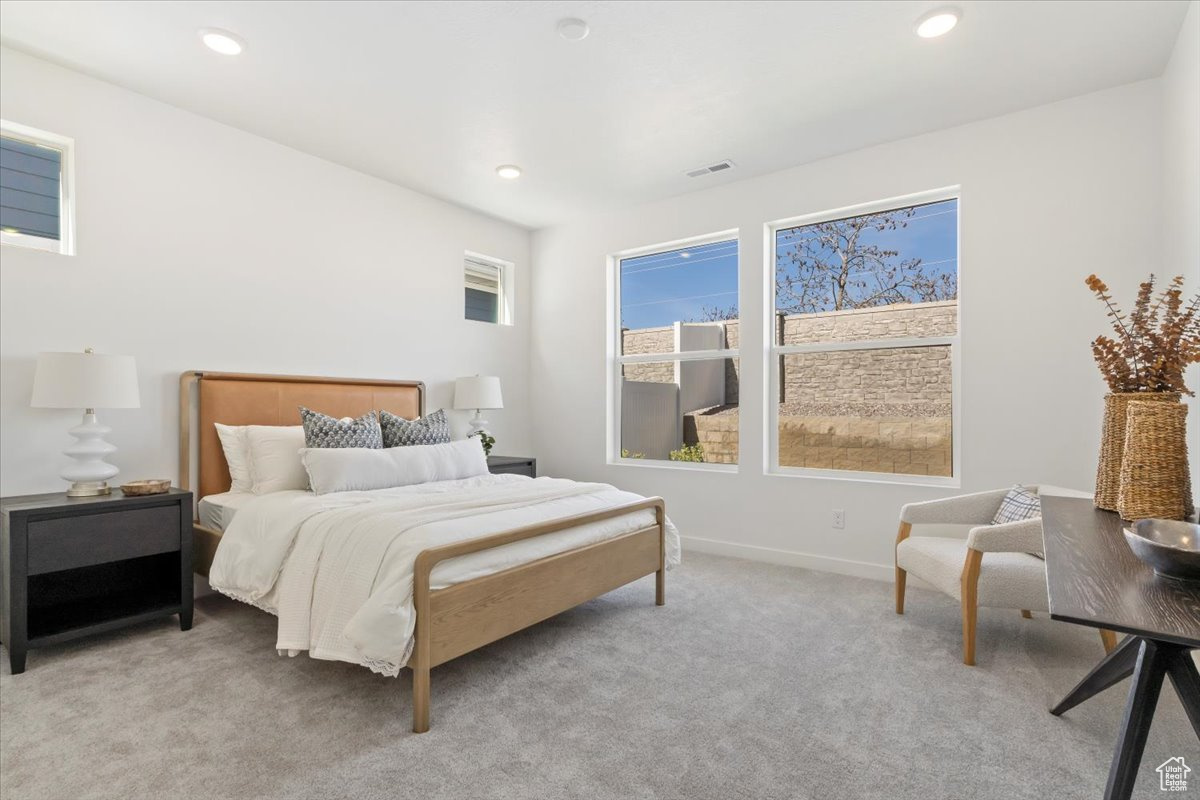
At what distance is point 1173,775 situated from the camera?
1.74 m

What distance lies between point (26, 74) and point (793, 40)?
3.54 m

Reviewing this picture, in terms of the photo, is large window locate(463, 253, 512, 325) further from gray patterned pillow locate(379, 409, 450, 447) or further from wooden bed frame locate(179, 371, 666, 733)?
gray patterned pillow locate(379, 409, 450, 447)

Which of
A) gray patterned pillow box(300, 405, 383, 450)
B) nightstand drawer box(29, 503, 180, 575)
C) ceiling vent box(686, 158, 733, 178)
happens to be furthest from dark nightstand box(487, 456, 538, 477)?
ceiling vent box(686, 158, 733, 178)

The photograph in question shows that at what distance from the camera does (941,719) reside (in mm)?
2068

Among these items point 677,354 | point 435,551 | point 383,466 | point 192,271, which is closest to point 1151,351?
point 435,551

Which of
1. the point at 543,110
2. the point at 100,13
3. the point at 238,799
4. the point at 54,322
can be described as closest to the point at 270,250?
the point at 54,322

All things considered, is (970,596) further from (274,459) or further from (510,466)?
(274,459)

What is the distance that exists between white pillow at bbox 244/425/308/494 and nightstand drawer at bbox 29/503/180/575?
0.44 meters

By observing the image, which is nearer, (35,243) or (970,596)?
(970,596)

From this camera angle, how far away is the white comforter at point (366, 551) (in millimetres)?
1983

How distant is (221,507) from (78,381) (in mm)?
840

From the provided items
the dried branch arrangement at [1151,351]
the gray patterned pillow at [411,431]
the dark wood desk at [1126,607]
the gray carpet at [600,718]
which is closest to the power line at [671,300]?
the gray patterned pillow at [411,431]

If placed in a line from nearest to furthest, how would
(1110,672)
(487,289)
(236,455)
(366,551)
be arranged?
1. (1110,672)
2. (366,551)
3. (236,455)
4. (487,289)

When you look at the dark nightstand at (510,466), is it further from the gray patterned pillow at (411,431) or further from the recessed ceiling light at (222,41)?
the recessed ceiling light at (222,41)
